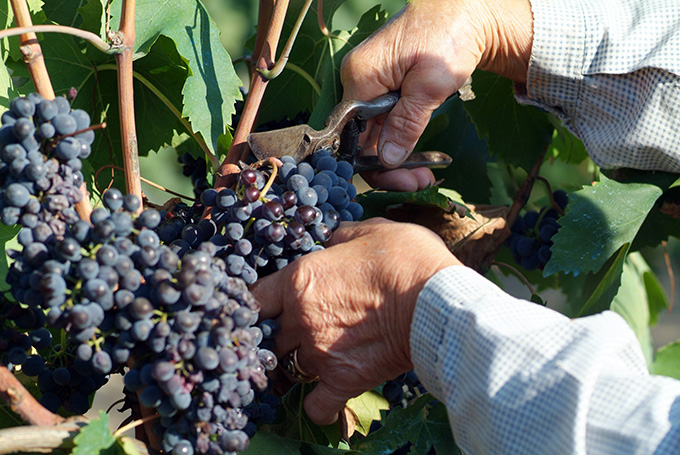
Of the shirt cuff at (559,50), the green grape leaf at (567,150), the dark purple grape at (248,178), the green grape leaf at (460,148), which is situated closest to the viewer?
the dark purple grape at (248,178)

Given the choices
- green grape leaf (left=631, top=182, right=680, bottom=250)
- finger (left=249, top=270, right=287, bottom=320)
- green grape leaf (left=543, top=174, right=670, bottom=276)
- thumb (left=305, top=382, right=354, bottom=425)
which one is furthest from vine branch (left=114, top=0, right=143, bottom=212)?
green grape leaf (left=631, top=182, right=680, bottom=250)

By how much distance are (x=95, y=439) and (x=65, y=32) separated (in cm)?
61

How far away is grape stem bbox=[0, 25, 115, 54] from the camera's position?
3.06ft

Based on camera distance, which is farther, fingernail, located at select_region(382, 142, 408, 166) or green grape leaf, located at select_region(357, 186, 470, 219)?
fingernail, located at select_region(382, 142, 408, 166)

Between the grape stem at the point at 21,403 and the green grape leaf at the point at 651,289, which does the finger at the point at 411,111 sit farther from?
the green grape leaf at the point at 651,289

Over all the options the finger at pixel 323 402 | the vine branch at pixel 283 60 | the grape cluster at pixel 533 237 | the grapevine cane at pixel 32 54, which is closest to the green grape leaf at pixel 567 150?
the grape cluster at pixel 533 237

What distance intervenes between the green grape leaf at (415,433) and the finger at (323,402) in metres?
0.10

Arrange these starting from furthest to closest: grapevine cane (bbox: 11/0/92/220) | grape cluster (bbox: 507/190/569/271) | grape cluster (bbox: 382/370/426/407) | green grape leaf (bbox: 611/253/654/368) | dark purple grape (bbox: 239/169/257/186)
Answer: green grape leaf (bbox: 611/253/654/368) < grape cluster (bbox: 507/190/569/271) < grape cluster (bbox: 382/370/426/407) < dark purple grape (bbox: 239/169/257/186) < grapevine cane (bbox: 11/0/92/220)

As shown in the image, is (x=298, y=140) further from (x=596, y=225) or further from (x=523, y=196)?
(x=523, y=196)

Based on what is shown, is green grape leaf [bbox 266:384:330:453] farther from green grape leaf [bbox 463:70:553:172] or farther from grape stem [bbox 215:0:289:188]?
green grape leaf [bbox 463:70:553:172]

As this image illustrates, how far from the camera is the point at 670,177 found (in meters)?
1.60

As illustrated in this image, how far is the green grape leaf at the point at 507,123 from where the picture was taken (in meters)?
1.90

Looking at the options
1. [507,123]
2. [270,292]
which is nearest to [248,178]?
[270,292]

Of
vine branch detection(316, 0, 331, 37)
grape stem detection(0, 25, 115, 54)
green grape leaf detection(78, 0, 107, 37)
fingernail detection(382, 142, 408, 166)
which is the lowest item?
fingernail detection(382, 142, 408, 166)
